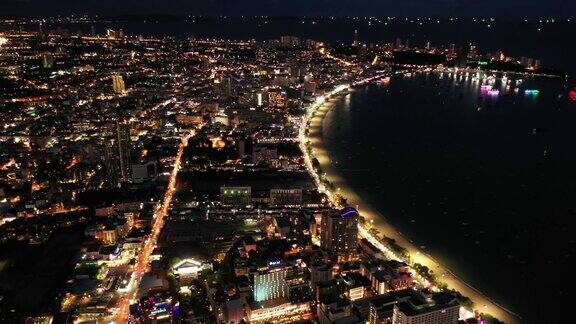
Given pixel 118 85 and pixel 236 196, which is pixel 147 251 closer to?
pixel 236 196

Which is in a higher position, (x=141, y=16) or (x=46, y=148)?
(x=141, y=16)

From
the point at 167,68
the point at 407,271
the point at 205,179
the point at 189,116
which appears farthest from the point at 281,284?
Answer: the point at 167,68

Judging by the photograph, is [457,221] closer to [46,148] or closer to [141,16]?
[46,148]

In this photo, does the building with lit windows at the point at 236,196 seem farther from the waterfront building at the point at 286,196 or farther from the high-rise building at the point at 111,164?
the high-rise building at the point at 111,164

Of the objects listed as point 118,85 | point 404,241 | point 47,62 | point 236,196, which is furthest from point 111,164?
point 47,62

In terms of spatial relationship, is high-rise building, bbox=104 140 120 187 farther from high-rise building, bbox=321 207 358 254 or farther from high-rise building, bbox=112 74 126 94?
high-rise building, bbox=112 74 126 94

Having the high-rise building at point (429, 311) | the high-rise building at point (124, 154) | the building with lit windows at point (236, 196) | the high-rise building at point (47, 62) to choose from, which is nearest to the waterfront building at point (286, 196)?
the building with lit windows at point (236, 196)
